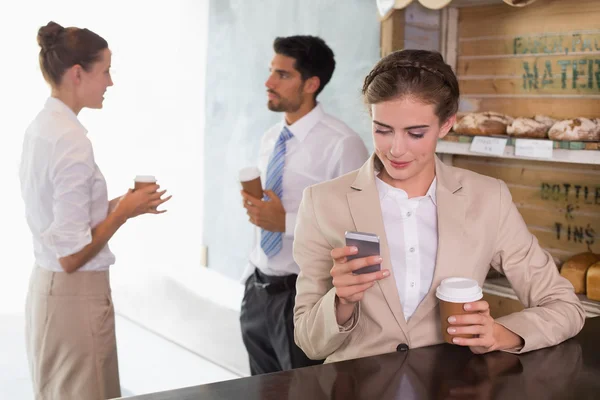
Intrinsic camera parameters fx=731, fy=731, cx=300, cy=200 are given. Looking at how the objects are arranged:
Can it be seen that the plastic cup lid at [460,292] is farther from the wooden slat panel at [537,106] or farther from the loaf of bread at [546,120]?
the wooden slat panel at [537,106]

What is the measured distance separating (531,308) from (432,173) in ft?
1.39

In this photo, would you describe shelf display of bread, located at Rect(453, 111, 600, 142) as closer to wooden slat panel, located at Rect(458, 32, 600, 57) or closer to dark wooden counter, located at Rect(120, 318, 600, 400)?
wooden slat panel, located at Rect(458, 32, 600, 57)

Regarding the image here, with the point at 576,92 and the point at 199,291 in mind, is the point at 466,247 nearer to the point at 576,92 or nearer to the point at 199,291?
the point at 576,92

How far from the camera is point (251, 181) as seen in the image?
2.88 meters

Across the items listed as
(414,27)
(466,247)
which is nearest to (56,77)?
(414,27)

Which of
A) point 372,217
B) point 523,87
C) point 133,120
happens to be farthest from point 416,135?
point 133,120

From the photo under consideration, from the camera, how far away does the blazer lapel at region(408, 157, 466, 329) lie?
180 cm

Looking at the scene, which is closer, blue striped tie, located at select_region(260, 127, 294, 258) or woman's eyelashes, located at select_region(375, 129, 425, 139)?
woman's eyelashes, located at select_region(375, 129, 425, 139)

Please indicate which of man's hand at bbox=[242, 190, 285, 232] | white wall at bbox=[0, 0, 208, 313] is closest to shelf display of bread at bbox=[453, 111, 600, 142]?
man's hand at bbox=[242, 190, 285, 232]

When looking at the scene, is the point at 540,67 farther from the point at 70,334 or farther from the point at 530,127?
the point at 70,334

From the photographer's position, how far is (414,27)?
10.7 feet

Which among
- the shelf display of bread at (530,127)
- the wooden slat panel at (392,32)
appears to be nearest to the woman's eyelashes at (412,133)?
the shelf display of bread at (530,127)

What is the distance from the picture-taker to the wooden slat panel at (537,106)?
2.97m

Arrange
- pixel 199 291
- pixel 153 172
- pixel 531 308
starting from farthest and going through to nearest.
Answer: pixel 153 172
pixel 199 291
pixel 531 308
